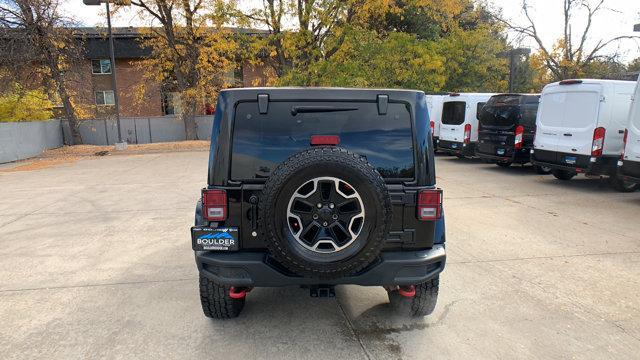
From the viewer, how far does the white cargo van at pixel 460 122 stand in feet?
45.8

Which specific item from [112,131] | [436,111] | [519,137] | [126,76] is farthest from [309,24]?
[126,76]

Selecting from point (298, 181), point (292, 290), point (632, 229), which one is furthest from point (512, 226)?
point (298, 181)

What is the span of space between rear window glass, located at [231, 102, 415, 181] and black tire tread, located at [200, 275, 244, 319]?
1027mm

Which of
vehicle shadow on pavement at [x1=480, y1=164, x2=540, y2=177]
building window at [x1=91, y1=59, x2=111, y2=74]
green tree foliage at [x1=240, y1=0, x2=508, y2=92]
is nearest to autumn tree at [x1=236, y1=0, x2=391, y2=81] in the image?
green tree foliage at [x1=240, y1=0, x2=508, y2=92]

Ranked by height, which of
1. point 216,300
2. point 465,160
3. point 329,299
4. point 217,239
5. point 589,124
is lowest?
point 465,160

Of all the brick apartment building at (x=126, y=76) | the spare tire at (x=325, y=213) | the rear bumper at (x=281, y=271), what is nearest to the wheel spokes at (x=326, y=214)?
the spare tire at (x=325, y=213)

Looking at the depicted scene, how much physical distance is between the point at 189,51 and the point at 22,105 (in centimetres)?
898

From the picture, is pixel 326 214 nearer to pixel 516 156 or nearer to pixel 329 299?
pixel 329 299

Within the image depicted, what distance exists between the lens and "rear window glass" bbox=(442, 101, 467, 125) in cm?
1441

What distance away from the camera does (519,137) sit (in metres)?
11.7

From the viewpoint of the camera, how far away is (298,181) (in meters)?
2.77

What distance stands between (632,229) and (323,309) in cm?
551

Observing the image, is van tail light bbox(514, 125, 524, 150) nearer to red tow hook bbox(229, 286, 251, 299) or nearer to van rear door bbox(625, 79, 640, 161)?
van rear door bbox(625, 79, 640, 161)

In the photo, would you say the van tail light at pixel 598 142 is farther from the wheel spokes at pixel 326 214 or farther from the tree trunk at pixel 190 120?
the tree trunk at pixel 190 120
